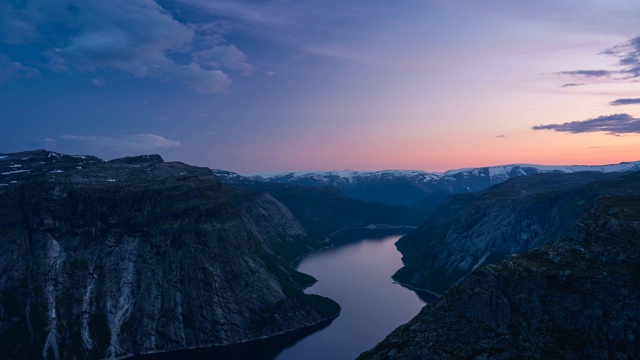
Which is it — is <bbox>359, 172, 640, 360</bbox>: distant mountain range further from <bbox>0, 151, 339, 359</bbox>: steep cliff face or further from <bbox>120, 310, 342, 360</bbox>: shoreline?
<bbox>0, 151, 339, 359</bbox>: steep cliff face

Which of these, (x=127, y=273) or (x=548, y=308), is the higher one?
(x=548, y=308)

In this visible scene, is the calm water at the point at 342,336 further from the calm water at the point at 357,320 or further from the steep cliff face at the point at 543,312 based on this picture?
the steep cliff face at the point at 543,312

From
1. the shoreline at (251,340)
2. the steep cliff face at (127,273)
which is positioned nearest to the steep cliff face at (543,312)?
the shoreline at (251,340)

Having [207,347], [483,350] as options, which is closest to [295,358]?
[207,347]

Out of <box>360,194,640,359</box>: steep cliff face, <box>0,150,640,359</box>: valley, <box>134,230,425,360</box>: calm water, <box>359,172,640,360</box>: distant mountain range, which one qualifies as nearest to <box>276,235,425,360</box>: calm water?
<box>134,230,425,360</box>: calm water

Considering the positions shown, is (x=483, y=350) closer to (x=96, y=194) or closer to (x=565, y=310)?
(x=565, y=310)

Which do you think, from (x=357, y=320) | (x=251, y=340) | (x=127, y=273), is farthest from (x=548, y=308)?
(x=127, y=273)

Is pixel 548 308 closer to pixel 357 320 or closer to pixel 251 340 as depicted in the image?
pixel 357 320
